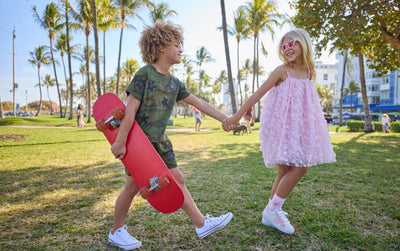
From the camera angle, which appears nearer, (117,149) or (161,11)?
(117,149)

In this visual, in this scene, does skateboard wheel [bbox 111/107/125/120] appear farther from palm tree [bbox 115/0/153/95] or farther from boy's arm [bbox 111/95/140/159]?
palm tree [bbox 115/0/153/95]

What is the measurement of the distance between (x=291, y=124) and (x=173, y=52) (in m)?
1.22

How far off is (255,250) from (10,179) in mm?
4360

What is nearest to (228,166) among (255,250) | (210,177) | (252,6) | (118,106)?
(210,177)

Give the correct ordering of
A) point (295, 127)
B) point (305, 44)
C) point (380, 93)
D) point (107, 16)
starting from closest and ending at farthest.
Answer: point (295, 127), point (305, 44), point (107, 16), point (380, 93)

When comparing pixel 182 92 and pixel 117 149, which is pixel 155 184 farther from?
pixel 182 92

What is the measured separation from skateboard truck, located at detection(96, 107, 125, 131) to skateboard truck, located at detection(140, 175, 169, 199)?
0.54 meters

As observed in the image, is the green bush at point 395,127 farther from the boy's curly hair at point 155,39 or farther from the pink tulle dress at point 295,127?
the boy's curly hair at point 155,39

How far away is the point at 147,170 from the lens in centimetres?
188

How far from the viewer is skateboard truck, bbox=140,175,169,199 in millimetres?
1821

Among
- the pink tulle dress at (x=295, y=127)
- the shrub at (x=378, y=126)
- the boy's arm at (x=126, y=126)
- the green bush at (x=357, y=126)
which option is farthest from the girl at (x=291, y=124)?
the shrub at (x=378, y=126)

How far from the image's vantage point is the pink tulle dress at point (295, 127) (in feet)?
7.07

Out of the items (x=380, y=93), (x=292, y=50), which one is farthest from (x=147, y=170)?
(x=380, y=93)

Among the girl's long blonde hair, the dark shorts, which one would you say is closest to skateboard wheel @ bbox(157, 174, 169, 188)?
the dark shorts
